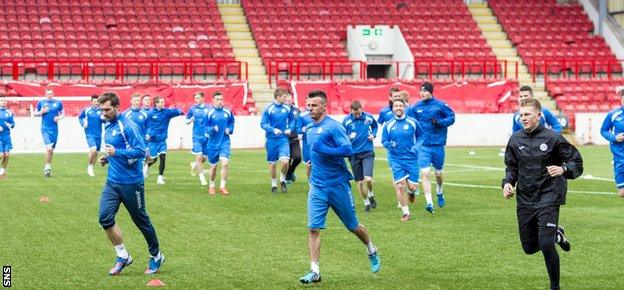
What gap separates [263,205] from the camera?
20547 millimetres

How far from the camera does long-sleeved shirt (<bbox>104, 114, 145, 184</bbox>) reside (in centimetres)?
1257

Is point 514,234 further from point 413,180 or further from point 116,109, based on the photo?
point 116,109

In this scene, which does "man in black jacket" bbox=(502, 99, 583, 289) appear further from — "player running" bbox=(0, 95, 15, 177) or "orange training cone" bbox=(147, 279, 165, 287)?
"player running" bbox=(0, 95, 15, 177)

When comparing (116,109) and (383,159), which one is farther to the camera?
(383,159)

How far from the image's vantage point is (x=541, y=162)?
1096 cm

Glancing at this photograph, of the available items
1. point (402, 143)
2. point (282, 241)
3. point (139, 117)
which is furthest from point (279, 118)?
point (282, 241)

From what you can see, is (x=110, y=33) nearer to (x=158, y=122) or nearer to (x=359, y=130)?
(x=158, y=122)

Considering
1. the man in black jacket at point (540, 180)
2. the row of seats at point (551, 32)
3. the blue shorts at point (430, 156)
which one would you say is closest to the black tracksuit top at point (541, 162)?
the man in black jacket at point (540, 180)

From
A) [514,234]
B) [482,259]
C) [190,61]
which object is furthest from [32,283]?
[190,61]

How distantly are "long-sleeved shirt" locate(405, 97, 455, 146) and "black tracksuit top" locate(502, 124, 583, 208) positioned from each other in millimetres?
8570

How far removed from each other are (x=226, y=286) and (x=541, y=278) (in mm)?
3326

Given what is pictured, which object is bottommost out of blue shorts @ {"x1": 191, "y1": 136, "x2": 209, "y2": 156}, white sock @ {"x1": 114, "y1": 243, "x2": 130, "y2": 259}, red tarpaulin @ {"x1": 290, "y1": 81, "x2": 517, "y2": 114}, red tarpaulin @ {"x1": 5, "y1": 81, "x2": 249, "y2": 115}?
red tarpaulin @ {"x1": 290, "y1": 81, "x2": 517, "y2": 114}

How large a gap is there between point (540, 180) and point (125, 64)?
35.7 metres

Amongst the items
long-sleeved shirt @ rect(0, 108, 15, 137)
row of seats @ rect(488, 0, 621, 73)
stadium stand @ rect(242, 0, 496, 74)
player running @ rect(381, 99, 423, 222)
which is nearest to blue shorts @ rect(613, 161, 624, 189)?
player running @ rect(381, 99, 423, 222)
